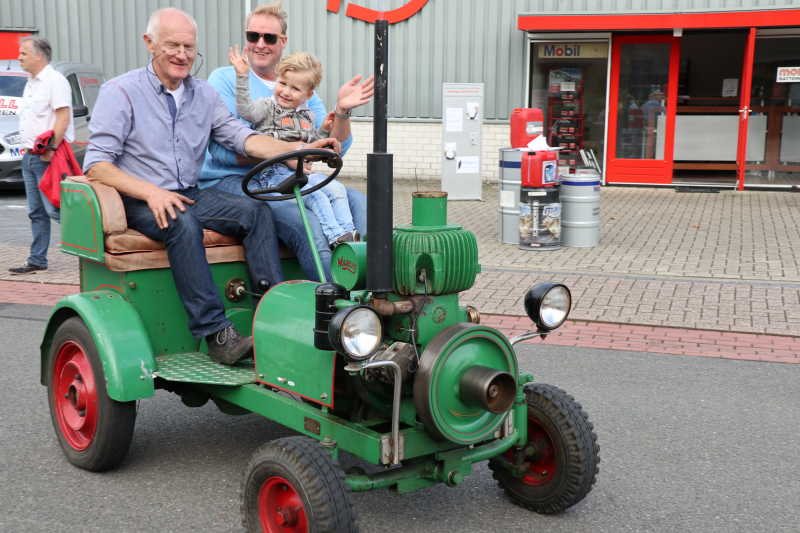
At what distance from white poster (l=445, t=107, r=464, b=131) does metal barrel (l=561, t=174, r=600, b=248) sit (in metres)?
4.01

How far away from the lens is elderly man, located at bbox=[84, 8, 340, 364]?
3371 mm

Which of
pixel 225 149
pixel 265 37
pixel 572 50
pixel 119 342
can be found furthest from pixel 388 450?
pixel 572 50

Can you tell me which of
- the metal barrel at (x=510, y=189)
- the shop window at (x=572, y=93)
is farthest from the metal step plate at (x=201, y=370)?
the shop window at (x=572, y=93)

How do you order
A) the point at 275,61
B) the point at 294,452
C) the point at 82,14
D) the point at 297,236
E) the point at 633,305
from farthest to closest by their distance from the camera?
1. the point at 82,14
2. the point at 633,305
3. the point at 275,61
4. the point at 297,236
5. the point at 294,452

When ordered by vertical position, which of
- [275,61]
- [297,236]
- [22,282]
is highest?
[275,61]

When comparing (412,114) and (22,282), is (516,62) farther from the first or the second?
(22,282)

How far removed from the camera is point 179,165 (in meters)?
3.70

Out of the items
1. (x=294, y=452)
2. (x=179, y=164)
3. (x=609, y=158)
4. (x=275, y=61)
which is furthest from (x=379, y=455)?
(x=609, y=158)

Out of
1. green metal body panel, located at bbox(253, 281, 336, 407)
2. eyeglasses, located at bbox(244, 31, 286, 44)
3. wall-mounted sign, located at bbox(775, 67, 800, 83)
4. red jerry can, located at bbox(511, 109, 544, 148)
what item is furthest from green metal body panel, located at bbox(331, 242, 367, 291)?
wall-mounted sign, located at bbox(775, 67, 800, 83)

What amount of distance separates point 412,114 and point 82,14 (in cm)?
738

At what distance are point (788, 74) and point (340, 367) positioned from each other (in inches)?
539

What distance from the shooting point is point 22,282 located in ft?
23.7

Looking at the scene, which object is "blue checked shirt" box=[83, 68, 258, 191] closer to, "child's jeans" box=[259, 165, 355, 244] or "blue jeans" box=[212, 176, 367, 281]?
"child's jeans" box=[259, 165, 355, 244]

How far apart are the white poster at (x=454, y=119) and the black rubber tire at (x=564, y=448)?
999 cm
